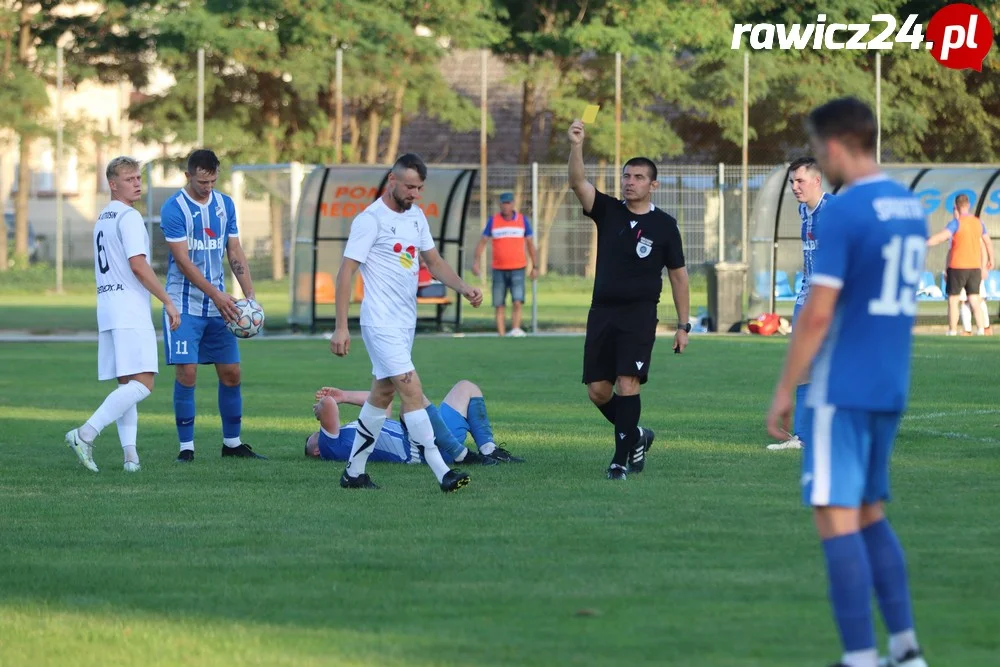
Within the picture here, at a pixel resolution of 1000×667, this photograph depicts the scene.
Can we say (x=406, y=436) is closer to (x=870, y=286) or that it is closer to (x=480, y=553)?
(x=480, y=553)

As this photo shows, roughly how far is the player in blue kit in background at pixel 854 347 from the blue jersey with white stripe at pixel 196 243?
Result: 6.68 metres

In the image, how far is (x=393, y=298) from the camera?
9359 millimetres

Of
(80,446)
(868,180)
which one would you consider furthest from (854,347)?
(80,446)

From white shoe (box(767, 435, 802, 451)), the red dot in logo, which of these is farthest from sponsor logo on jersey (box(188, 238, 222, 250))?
the red dot in logo

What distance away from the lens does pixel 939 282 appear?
90.3ft

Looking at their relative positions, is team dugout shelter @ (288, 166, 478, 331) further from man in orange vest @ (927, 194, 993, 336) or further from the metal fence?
man in orange vest @ (927, 194, 993, 336)

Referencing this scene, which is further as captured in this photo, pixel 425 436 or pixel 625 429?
pixel 625 429

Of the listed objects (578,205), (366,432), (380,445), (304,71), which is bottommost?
(380,445)

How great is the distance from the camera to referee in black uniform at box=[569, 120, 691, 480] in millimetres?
9922

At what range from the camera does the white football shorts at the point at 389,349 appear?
9227 mm

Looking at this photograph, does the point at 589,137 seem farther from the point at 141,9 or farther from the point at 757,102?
the point at 141,9

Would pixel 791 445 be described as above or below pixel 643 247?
below

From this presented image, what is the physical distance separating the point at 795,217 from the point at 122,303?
17.5 m

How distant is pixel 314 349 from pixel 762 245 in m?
7.82
